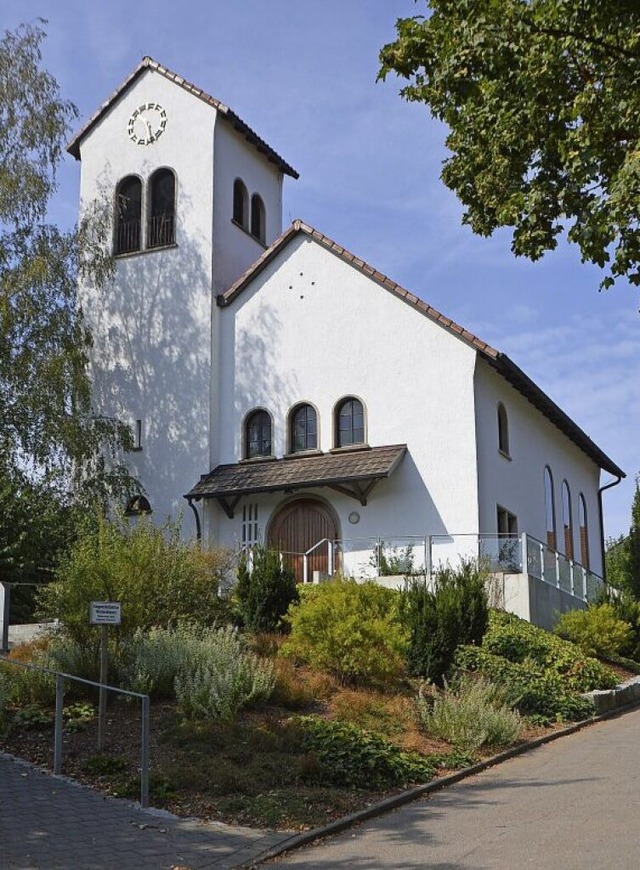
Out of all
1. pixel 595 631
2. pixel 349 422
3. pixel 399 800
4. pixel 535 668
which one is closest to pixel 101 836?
pixel 399 800

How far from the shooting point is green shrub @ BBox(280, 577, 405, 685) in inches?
566

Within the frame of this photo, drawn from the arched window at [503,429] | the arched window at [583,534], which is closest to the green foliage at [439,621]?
the arched window at [503,429]

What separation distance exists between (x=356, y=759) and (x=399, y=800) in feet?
2.49

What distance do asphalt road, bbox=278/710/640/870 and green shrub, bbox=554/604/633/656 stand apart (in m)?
8.32

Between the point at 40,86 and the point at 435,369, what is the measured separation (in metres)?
11.9

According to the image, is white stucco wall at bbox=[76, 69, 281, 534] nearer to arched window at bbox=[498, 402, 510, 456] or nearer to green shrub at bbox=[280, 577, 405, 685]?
arched window at bbox=[498, 402, 510, 456]

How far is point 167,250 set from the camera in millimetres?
28328

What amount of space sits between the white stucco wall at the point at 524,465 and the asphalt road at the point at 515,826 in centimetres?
1211

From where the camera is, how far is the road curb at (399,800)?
8.71 m

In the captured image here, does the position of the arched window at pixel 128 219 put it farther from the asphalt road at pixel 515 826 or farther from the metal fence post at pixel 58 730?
the asphalt road at pixel 515 826

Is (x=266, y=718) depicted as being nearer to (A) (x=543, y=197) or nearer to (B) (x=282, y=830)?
(B) (x=282, y=830)

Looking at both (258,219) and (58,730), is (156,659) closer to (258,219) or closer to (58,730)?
(58,730)

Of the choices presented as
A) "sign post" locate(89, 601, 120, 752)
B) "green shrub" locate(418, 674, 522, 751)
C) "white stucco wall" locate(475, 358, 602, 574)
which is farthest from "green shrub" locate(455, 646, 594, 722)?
"white stucco wall" locate(475, 358, 602, 574)

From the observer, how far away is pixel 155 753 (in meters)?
11.1
